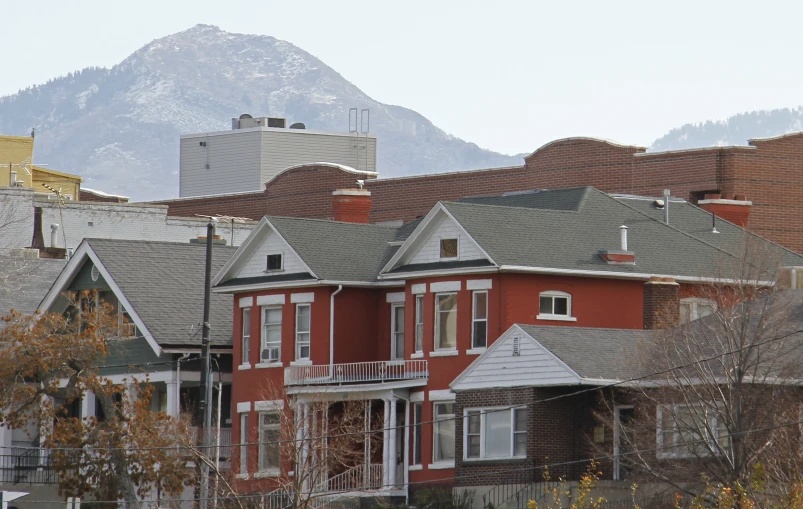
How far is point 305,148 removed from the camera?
110m

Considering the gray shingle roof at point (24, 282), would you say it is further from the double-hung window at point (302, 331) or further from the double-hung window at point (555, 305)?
the double-hung window at point (555, 305)

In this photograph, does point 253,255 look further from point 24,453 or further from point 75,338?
point 24,453

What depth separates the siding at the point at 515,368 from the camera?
156 ft

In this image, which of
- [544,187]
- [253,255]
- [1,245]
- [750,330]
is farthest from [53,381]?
[544,187]

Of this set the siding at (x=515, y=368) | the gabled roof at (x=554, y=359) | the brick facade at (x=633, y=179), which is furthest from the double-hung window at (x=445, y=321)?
the brick facade at (x=633, y=179)

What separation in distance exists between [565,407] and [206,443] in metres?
9.31

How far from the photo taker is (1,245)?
261ft

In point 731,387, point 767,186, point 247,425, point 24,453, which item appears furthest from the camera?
point 767,186

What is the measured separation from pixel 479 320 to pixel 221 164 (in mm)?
59096

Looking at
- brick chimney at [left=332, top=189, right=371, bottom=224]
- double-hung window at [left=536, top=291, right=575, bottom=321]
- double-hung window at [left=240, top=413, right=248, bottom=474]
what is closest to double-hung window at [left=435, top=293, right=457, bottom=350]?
double-hung window at [left=536, top=291, right=575, bottom=321]

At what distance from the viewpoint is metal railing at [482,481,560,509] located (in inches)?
1848

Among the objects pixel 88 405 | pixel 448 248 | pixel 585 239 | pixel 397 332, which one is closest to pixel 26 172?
pixel 88 405

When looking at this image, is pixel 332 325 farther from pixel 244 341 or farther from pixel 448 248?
pixel 448 248

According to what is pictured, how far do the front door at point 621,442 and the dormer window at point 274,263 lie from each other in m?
14.3
